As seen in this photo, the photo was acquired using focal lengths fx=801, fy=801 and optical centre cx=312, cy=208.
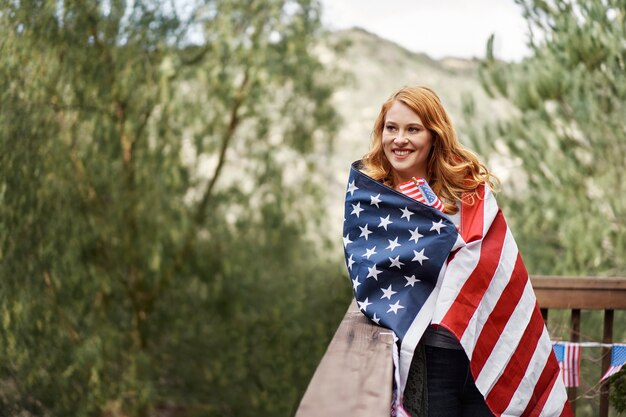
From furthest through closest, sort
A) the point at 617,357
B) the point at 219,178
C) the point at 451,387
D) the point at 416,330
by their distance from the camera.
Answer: the point at 219,178 → the point at 617,357 → the point at 451,387 → the point at 416,330

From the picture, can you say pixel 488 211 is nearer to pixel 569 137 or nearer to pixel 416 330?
pixel 416 330

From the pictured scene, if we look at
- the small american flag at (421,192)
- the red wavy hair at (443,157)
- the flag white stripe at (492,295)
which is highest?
the red wavy hair at (443,157)

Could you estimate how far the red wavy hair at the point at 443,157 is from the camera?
6.80 feet

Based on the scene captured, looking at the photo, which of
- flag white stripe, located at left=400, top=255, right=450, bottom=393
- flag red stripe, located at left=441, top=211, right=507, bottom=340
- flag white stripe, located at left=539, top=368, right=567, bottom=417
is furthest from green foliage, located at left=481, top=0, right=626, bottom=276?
flag white stripe, located at left=400, top=255, right=450, bottom=393

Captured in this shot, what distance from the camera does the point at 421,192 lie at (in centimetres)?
198

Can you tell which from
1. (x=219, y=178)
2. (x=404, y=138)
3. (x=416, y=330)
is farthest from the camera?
(x=219, y=178)

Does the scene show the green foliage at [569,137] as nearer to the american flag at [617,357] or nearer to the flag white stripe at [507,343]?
the american flag at [617,357]

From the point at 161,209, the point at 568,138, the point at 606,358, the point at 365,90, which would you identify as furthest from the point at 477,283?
the point at 365,90

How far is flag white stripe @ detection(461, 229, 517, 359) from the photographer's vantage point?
1.90 metres

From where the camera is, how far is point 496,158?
21.0 ft

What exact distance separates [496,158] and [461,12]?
10882mm

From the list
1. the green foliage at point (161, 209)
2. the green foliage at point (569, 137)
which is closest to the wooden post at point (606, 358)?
the green foliage at point (569, 137)

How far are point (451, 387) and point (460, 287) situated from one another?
25 centimetres

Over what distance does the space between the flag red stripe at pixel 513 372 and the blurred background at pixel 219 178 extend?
8.97 ft
